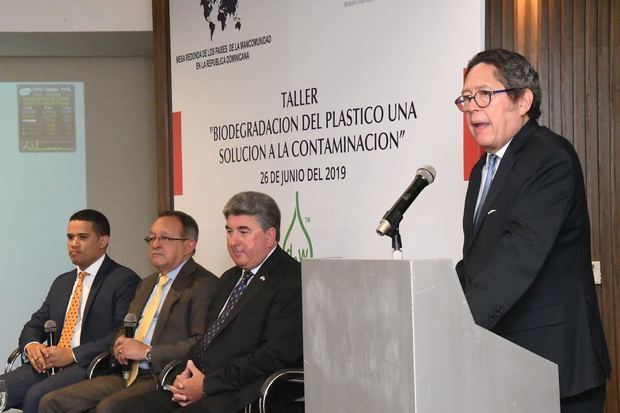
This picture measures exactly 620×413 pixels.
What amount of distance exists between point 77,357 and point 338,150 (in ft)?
6.43

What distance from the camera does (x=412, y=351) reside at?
207cm

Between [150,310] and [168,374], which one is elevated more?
[150,310]

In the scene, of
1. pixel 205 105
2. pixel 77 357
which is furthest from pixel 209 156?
pixel 77 357

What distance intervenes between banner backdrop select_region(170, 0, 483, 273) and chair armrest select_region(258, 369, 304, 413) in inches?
36.4

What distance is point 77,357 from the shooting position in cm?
539

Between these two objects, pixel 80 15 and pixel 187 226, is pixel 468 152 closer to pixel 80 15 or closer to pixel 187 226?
pixel 187 226

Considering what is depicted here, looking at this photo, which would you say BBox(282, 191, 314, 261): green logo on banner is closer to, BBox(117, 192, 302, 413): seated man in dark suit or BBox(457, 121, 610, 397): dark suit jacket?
BBox(117, 192, 302, 413): seated man in dark suit

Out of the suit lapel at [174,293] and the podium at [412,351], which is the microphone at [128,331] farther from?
the podium at [412,351]

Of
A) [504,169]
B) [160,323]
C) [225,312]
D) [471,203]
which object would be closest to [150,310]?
[160,323]

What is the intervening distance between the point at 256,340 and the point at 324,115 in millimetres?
1458

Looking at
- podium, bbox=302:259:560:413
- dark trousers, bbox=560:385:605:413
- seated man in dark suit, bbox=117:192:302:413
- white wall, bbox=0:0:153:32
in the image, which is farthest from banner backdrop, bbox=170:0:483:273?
podium, bbox=302:259:560:413

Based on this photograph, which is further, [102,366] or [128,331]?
[102,366]

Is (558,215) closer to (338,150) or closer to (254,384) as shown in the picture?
(254,384)

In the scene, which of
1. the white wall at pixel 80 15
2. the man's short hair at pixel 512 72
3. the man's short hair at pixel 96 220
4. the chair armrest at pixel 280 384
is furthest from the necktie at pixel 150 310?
the man's short hair at pixel 512 72
